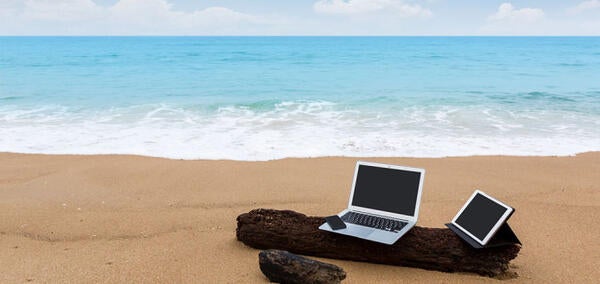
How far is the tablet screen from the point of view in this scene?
12.5 feet

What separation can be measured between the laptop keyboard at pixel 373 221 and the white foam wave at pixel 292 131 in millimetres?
4662

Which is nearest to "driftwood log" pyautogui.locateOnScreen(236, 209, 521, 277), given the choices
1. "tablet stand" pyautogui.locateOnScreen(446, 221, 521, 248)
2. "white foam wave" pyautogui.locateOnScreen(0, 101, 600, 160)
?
"tablet stand" pyautogui.locateOnScreen(446, 221, 521, 248)

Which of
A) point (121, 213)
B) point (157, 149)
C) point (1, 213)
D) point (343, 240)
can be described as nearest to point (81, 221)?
point (121, 213)

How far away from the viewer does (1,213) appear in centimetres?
552

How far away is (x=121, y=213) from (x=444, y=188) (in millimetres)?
4182

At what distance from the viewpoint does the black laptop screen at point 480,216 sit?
382 cm

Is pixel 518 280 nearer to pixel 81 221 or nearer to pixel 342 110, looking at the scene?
pixel 81 221

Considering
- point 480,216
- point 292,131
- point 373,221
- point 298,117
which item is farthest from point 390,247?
point 298,117

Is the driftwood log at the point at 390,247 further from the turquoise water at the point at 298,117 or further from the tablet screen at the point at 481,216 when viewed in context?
the turquoise water at the point at 298,117

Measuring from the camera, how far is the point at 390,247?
4.05 m

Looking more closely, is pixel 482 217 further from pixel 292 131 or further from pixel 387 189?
pixel 292 131

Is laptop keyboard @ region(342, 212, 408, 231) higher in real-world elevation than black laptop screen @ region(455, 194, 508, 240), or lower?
lower

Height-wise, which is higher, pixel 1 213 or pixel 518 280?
pixel 518 280

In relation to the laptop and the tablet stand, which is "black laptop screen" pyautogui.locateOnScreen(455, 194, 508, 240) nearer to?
the tablet stand
